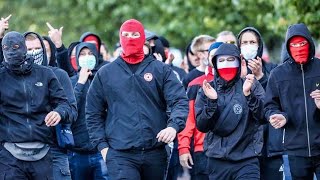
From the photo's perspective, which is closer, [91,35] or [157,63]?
[157,63]

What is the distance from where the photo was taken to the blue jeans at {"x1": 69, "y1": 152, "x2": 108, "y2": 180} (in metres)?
15.3

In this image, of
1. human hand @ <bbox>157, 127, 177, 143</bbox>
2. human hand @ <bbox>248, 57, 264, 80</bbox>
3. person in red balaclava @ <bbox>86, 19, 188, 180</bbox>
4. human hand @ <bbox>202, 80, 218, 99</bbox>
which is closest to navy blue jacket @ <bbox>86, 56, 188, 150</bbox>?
person in red balaclava @ <bbox>86, 19, 188, 180</bbox>

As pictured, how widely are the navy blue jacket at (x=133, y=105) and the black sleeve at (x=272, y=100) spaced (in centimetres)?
93

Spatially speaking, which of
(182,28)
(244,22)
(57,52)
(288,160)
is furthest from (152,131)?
(182,28)

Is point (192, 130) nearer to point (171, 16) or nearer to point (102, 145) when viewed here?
point (102, 145)

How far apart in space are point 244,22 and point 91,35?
9572 millimetres

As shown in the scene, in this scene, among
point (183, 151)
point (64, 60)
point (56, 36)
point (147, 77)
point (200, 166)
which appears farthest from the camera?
point (64, 60)

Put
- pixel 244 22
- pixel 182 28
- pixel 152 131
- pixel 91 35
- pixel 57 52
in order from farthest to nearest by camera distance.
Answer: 1. pixel 182 28
2. pixel 244 22
3. pixel 91 35
4. pixel 57 52
5. pixel 152 131

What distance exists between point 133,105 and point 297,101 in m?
1.83

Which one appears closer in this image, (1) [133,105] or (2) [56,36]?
(1) [133,105]

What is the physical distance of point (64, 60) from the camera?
1634 cm

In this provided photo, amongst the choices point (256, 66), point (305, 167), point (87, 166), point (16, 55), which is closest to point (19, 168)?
point (16, 55)

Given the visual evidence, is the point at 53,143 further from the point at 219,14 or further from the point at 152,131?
the point at 219,14

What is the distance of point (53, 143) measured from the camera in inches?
531
